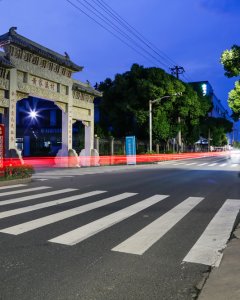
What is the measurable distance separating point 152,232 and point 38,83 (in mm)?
20186

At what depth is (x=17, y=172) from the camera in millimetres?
16250

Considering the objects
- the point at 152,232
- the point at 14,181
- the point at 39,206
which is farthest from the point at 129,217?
the point at 14,181

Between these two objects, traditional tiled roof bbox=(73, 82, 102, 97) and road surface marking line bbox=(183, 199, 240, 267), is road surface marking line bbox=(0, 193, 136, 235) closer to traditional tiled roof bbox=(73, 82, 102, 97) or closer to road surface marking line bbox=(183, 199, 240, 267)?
road surface marking line bbox=(183, 199, 240, 267)

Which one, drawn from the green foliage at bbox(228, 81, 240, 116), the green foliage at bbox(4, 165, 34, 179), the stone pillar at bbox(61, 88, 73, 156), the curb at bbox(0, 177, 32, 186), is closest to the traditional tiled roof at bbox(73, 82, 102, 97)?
the stone pillar at bbox(61, 88, 73, 156)

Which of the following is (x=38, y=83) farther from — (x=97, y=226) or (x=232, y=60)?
(x=97, y=226)

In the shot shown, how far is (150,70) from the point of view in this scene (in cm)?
4441

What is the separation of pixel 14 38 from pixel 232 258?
68.3 ft

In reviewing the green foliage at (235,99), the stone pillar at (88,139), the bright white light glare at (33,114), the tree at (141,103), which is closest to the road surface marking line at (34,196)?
the green foliage at (235,99)

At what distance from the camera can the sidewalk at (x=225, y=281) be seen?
3.82m

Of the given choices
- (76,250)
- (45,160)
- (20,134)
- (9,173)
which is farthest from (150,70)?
(76,250)

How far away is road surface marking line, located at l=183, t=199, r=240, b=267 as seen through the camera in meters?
5.19

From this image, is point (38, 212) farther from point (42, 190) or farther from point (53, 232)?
point (42, 190)

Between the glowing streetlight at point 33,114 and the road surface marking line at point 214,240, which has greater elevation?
the glowing streetlight at point 33,114

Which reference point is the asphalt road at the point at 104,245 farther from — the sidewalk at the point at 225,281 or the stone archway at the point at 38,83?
the stone archway at the point at 38,83
